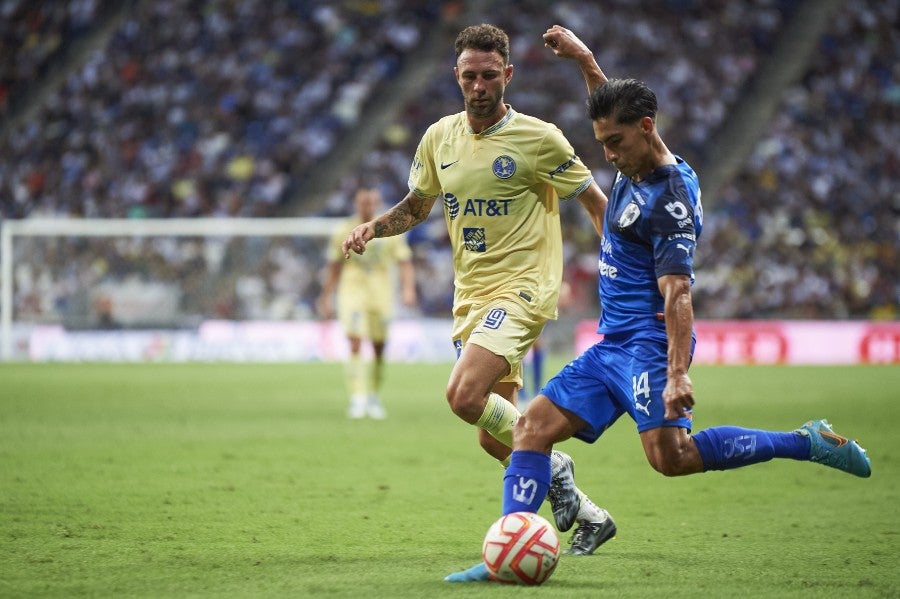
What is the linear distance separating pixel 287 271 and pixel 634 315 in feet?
62.7

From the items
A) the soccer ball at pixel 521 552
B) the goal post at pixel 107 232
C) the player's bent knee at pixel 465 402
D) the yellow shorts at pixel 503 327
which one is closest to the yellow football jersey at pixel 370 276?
the yellow shorts at pixel 503 327

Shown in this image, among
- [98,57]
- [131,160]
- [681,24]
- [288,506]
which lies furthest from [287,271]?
[288,506]

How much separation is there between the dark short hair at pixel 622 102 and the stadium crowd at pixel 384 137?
18793 mm

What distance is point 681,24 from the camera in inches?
1218

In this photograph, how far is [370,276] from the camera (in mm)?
13852

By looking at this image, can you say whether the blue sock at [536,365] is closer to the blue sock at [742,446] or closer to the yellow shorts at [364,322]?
the yellow shorts at [364,322]

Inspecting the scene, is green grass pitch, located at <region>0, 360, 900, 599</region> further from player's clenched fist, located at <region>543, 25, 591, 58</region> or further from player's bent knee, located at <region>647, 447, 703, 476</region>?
player's clenched fist, located at <region>543, 25, 591, 58</region>

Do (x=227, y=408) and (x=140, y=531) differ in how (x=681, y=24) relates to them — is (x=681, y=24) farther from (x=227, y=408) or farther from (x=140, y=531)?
(x=140, y=531)

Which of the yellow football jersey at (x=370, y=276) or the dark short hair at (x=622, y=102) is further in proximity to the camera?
the yellow football jersey at (x=370, y=276)

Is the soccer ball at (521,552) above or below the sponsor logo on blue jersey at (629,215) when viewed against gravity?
below

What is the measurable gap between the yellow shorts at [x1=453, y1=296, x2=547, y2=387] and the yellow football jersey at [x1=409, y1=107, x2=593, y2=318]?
54 millimetres

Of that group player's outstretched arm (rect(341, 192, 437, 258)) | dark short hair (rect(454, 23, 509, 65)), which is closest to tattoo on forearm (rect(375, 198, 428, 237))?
player's outstretched arm (rect(341, 192, 437, 258))

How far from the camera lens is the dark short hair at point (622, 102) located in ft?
17.0

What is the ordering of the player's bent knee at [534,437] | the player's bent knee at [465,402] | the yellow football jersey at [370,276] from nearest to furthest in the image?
the player's bent knee at [534,437] < the player's bent knee at [465,402] < the yellow football jersey at [370,276]
